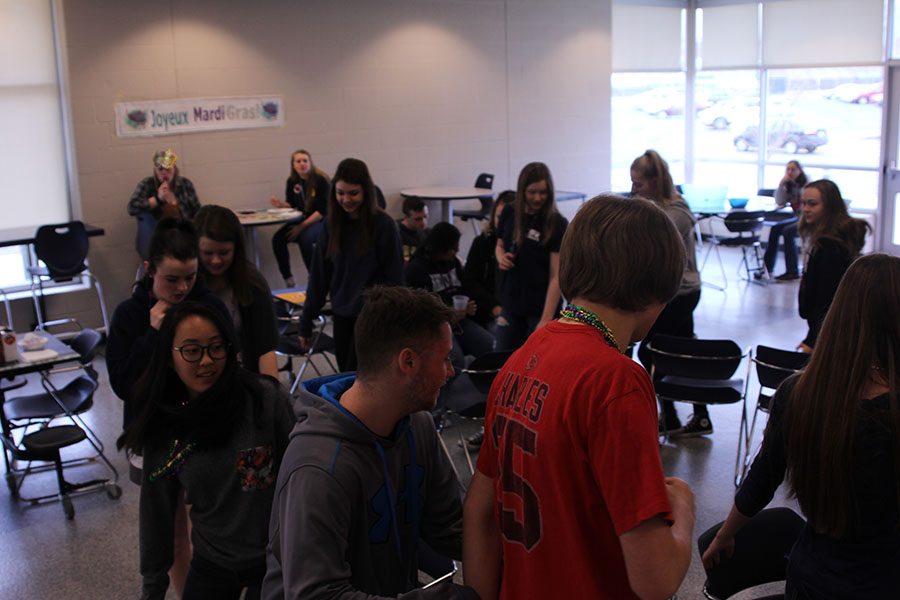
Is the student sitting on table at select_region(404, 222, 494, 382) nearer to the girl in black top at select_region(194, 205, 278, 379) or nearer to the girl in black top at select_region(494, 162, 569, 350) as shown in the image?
the girl in black top at select_region(494, 162, 569, 350)

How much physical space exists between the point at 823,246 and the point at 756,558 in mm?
2796

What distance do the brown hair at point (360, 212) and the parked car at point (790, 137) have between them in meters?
8.32

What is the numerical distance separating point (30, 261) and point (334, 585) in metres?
7.66

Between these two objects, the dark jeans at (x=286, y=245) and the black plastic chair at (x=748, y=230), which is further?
the black plastic chair at (x=748, y=230)

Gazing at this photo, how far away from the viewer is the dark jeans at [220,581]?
2.41 metres

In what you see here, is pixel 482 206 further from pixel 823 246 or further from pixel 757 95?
pixel 823 246

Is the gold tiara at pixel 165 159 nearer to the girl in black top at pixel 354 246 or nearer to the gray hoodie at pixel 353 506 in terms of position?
the girl in black top at pixel 354 246

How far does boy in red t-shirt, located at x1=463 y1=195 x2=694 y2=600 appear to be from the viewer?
1372 mm

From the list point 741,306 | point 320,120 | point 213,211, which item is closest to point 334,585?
point 213,211

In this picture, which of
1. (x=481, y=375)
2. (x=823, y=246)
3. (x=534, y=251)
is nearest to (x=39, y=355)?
(x=481, y=375)

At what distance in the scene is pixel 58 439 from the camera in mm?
4660

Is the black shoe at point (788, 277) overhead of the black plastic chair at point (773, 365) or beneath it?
beneath

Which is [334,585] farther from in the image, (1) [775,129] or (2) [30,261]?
(1) [775,129]

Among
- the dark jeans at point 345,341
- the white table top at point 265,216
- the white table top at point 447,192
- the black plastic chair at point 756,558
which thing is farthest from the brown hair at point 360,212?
the white table top at point 447,192
